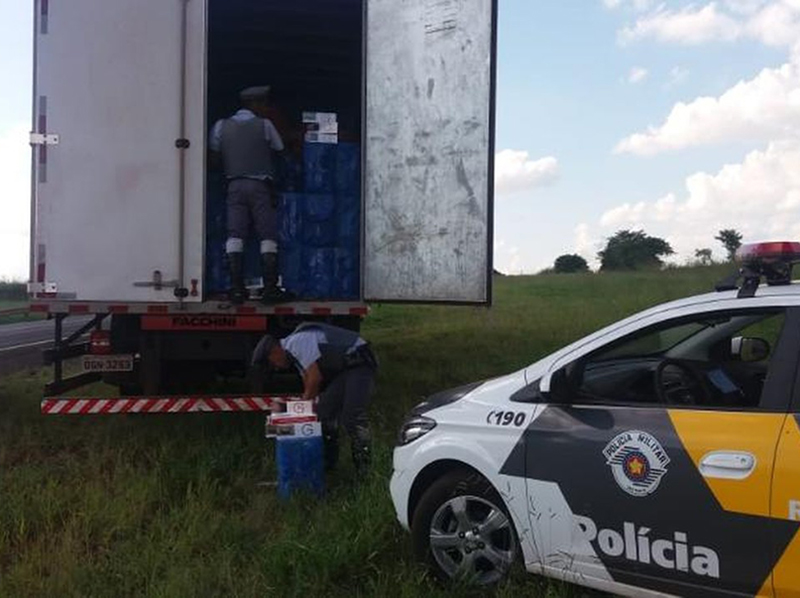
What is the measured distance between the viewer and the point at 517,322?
17125 mm

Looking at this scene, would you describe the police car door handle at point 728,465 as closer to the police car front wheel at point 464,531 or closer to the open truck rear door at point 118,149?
the police car front wheel at point 464,531

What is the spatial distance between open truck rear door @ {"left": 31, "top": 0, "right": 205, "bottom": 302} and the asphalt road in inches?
29.3

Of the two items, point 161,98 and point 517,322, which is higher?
point 161,98

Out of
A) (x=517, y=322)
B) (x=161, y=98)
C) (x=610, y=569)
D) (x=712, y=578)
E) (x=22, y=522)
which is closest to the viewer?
(x=712, y=578)

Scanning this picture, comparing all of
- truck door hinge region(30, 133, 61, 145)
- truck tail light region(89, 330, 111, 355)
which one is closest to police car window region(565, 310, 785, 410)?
truck tail light region(89, 330, 111, 355)

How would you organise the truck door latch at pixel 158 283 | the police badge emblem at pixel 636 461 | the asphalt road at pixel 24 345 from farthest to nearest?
the asphalt road at pixel 24 345 < the truck door latch at pixel 158 283 < the police badge emblem at pixel 636 461

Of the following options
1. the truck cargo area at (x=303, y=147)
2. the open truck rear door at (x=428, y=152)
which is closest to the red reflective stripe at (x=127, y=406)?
the truck cargo area at (x=303, y=147)

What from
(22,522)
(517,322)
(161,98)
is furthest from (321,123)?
(517,322)

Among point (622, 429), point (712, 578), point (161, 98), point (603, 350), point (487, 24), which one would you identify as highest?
point (487, 24)

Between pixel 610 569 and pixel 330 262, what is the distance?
487 cm

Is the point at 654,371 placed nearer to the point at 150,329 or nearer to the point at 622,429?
the point at 622,429

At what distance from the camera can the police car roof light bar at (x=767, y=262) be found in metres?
3.83

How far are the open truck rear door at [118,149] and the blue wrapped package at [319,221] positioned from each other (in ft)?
4.12

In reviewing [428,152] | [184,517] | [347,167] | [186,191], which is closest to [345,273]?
[347,167]
